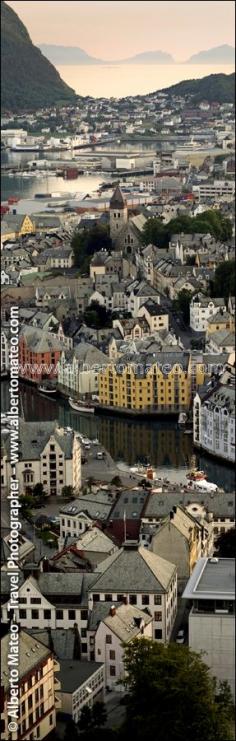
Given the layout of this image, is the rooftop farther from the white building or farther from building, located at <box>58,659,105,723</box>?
the white building

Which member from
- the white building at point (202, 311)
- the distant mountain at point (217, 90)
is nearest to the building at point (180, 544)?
the white building at point (202, 311)

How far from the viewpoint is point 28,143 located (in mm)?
21891

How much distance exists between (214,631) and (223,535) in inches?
75.5

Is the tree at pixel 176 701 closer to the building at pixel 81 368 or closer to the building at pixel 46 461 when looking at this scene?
the building at pixel 46 461

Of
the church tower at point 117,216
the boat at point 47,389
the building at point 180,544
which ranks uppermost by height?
the church tower at point 117,216

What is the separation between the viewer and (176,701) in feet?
15.7

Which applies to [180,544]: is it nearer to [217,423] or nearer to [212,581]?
[212,581]

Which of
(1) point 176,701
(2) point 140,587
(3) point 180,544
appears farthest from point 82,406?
(1) point 176,701

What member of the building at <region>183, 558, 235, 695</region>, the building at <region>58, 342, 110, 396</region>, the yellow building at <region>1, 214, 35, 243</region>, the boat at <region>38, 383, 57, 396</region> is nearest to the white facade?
the building at <region>58, 342, 110, 396</region>

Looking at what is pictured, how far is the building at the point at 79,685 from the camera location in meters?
5.14

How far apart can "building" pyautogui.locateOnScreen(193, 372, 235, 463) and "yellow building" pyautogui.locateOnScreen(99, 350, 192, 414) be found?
774 mm

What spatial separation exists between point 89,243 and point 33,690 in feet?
38.2

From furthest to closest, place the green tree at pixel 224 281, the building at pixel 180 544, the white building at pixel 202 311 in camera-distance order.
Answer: the green tree at pixel 224 281
the white building at pixel 202 311
the building at pixel 180 544

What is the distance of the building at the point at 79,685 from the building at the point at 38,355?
5.97 metres
